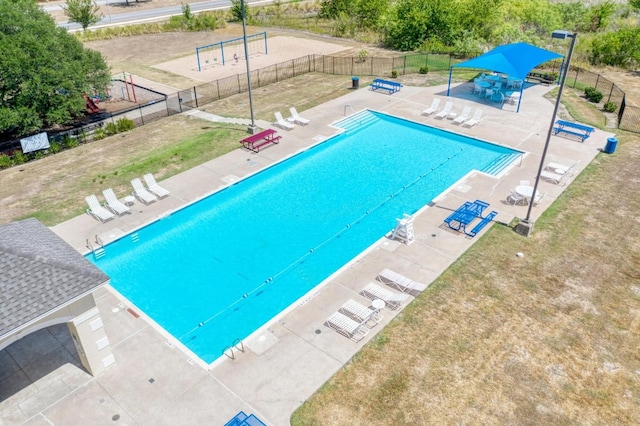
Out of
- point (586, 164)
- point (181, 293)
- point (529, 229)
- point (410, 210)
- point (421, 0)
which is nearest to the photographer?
point (181, 293)

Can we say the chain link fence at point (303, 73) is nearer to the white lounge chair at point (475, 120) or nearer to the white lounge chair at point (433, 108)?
the white lounge chair at point (433, 108)

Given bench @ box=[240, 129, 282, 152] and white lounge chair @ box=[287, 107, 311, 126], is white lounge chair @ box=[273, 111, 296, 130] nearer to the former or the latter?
white lounge chair @ box=[287, 107, 311, 126]

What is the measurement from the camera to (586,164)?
24.9 m

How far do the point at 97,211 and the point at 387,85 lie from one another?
23.8 m

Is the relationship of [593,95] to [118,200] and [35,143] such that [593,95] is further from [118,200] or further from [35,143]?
[35,143]

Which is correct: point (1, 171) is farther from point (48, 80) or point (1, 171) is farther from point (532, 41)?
Result: point (532, 41)

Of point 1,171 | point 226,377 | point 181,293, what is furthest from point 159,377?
point 1,171

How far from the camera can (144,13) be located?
73.6m

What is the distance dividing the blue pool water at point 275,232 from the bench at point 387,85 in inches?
307

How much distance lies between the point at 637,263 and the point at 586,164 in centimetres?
846

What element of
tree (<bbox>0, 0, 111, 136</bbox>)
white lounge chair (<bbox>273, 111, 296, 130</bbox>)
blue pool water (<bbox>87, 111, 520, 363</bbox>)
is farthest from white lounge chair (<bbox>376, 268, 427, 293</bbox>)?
tree (<bbox>0, 0, 111, 136</bbox>)

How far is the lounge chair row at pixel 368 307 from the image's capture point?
1500cm

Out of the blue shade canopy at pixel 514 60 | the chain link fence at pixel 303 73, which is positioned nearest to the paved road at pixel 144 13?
the chain link fence at pixel 303 73

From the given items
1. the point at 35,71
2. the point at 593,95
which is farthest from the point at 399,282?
the point at 593,95
